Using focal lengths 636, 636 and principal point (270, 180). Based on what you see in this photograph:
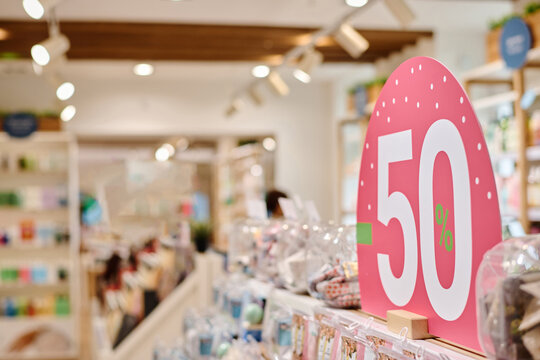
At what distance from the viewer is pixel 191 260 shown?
4.46 m

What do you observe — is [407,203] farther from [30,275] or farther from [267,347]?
[30,275]

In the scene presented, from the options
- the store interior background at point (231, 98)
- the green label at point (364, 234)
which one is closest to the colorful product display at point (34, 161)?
the store interior background at point (231, 98)

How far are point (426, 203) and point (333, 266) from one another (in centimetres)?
51

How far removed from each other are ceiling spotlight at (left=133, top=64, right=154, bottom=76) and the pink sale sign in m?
6.57

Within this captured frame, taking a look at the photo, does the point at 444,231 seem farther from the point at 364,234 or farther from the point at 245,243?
the point at 245,243

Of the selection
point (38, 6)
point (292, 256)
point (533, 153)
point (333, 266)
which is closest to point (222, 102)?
point (533, 153)

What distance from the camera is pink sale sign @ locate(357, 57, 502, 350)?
48.5 inches

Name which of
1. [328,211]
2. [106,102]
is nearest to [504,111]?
[328,211]

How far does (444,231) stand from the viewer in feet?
4.33

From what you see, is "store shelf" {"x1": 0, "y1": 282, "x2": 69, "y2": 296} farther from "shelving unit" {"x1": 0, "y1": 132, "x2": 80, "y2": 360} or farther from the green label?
the green label

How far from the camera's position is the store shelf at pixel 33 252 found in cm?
790

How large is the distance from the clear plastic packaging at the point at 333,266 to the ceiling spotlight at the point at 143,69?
6.35m

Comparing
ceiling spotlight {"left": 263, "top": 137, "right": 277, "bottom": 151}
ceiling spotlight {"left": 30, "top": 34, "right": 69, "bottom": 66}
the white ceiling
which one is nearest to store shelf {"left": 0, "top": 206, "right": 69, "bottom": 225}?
the white ceiling

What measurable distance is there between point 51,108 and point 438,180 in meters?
7.95
